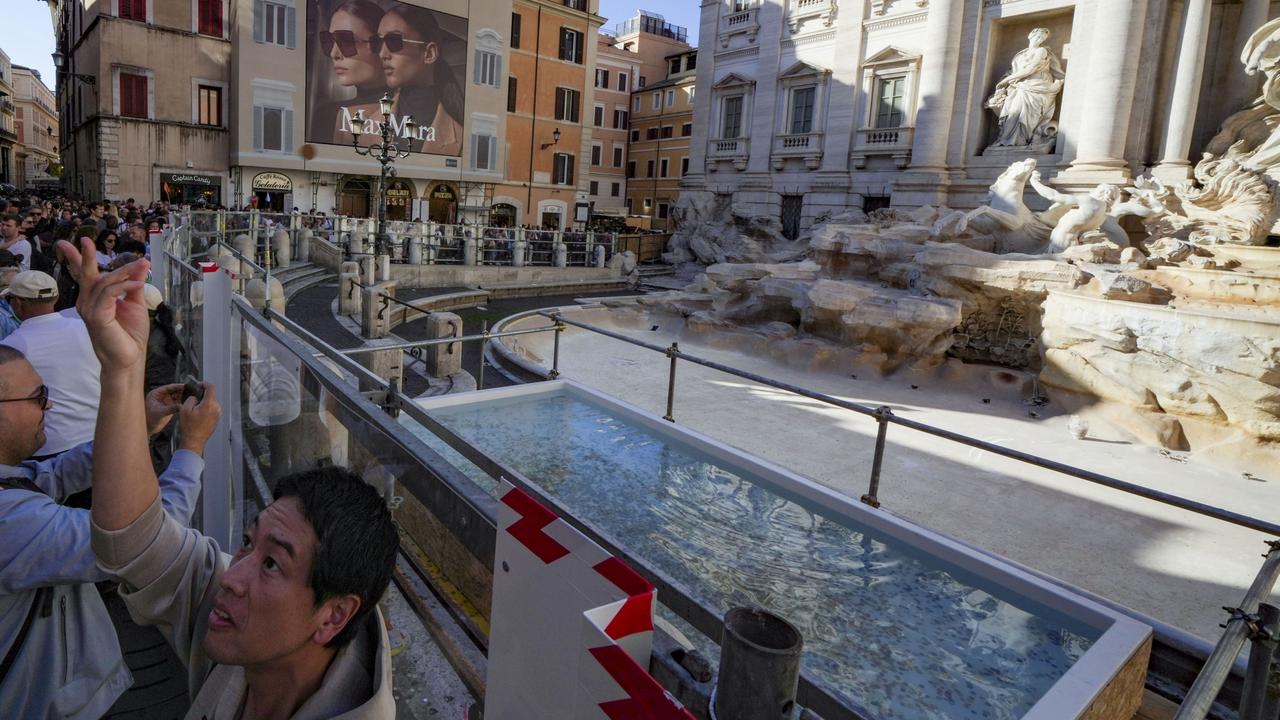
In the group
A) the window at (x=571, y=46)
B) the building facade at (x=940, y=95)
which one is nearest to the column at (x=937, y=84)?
the building facade at (x=940, y=95)

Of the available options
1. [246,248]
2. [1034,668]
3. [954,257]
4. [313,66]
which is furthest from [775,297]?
[313,66]

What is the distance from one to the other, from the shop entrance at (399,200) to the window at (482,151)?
10.4 ft

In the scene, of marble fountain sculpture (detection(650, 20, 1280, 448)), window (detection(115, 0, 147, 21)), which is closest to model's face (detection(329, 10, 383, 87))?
window (detection(115, 0, 147, 21))

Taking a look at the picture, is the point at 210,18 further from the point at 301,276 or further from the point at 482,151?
the point at 301,276

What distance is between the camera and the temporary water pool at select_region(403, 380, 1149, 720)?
3.45m

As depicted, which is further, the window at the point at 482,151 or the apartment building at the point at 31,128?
the apartment building at the point at 31,128

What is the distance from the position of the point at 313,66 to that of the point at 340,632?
109 feet

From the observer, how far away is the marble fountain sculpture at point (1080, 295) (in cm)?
1076

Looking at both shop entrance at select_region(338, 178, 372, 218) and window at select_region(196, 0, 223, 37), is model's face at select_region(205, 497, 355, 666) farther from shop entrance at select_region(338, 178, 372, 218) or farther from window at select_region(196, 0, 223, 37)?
window at select_region(196, 0, 223, 37)

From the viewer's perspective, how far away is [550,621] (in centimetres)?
145

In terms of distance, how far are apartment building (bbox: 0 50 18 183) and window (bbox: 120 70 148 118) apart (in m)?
41.1

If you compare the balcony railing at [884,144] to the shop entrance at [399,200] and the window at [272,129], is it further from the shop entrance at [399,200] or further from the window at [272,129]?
the window at [272,129]

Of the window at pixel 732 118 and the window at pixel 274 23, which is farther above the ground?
the window at pixel 274 23

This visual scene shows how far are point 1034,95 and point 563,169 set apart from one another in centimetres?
2491
